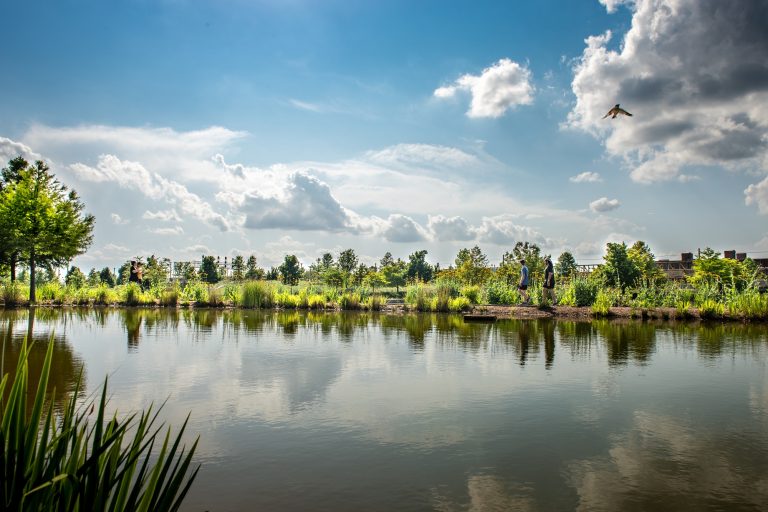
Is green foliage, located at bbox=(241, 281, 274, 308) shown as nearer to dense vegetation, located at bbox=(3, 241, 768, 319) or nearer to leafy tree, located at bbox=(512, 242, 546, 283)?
dense vegetation, located at bbox=(3, 241, 768, 319)

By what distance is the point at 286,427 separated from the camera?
5875mm

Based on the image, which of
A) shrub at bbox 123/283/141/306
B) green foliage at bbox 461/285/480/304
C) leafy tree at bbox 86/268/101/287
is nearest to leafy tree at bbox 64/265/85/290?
leafy tree at bbox 86/268/101/287

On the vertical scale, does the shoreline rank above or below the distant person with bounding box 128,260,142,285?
below

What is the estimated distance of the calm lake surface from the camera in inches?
169

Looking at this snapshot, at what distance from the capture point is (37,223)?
2914cm

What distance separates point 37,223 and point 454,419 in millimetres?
30775

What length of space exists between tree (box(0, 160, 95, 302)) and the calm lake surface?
2027 cm

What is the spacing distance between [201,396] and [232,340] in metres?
6.22

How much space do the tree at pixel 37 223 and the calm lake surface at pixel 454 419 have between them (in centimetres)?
2027

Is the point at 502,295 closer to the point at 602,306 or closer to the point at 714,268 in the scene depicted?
the point at 602,306

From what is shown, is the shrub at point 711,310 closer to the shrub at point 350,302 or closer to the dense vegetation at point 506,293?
the dense vegetation at point 506,293

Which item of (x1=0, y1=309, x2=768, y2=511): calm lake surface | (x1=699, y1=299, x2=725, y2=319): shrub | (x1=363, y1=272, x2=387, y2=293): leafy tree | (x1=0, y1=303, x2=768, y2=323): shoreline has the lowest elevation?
(x1=0, y1=309, x2=768, y2=511): calm lake surface

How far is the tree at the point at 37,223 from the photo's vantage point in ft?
93.1

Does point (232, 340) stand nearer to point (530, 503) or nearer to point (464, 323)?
point (464, 323)
